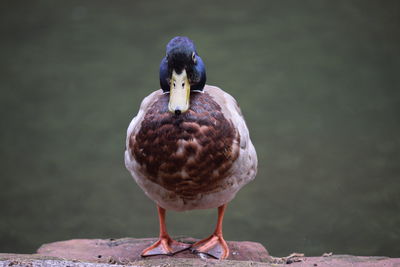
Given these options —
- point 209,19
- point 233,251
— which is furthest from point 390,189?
point 209,19

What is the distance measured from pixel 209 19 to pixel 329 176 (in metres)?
3.04

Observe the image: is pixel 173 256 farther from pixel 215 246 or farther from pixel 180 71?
pixel 180 71

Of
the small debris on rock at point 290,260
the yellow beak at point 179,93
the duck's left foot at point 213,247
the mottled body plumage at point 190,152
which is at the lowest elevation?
the small debris on rock at point 290,260

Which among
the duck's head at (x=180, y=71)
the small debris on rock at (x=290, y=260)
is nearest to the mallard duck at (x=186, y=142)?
the duck's head at (x=180, y=71)

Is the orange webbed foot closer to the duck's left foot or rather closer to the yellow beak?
the duck's left foot

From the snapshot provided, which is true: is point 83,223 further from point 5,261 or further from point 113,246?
point 5,261

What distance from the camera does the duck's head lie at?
6.17ft

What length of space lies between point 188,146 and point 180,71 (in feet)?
0.93

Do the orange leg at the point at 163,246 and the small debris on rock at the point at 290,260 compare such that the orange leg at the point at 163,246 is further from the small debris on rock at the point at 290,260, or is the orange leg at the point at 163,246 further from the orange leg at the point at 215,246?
the small debris on rock at the point at 290,260

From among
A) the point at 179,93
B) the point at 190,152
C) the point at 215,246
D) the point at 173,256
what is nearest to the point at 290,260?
Answer: the point at 215,246

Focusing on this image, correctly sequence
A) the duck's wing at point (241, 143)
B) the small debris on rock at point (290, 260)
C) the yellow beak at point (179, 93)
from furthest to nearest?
1. the small debris on rock at point (290, 260)
2. the duck's wing at point (241, 143)
3. the yellow beak at point (179, 93)

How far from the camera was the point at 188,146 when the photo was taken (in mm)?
1864

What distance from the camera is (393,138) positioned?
376cm

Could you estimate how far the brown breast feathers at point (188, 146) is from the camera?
187cm
